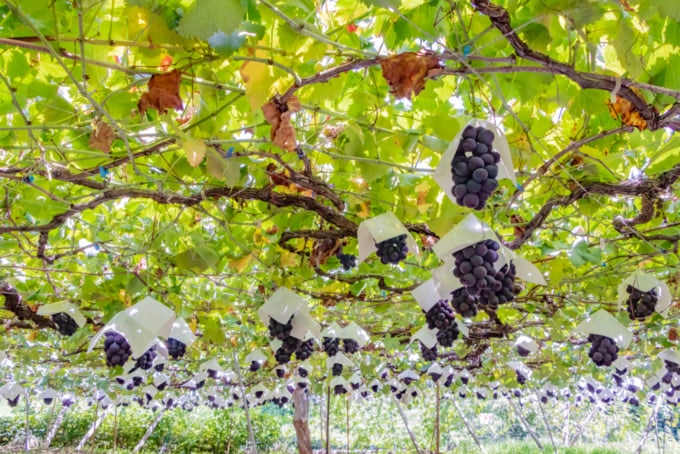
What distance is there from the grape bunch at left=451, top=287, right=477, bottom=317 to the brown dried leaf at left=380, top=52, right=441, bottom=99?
785mm

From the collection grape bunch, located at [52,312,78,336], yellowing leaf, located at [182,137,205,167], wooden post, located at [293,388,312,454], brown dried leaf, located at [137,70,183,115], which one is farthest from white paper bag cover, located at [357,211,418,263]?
wooden post, located at [293,388,312,454]

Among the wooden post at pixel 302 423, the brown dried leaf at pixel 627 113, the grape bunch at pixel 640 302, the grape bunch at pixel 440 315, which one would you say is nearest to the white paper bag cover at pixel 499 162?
the brown dried leaf at pixel 627 113

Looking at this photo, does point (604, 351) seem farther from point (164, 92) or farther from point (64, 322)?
point (64, 322)

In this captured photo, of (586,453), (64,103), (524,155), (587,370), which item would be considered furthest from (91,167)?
(586,453)

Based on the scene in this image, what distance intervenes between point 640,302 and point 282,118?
6.47 feet

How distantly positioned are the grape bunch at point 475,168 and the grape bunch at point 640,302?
5.53 ft

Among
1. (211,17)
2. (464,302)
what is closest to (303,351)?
(464,302)

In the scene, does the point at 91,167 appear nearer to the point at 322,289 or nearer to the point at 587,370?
the point at 322,289

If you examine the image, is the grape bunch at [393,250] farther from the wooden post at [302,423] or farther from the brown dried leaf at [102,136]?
the wooden post at [302,423]

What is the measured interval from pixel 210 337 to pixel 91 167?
75.2 inches

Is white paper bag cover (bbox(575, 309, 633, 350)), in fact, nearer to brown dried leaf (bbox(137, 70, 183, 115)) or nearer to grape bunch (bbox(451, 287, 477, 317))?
grape bunch (bbox(451, 287, 477, 317))

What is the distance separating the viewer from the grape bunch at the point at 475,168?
111 centimetres

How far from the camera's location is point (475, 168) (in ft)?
3.69

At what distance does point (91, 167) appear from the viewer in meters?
2.04
